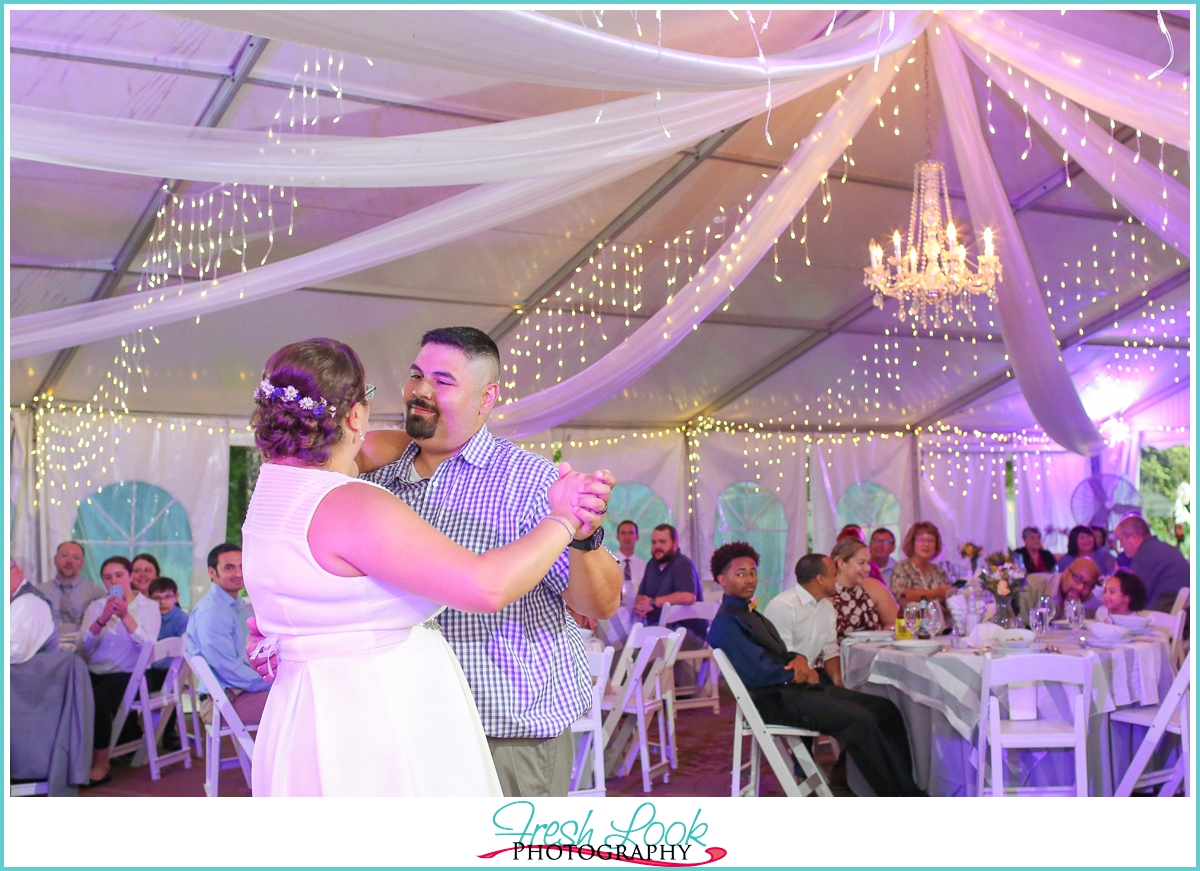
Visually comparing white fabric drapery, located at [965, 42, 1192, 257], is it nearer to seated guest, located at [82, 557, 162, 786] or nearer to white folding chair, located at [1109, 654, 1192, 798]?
white folding chair, located at [1109, 654, 1192, 798]

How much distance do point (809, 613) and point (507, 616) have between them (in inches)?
133

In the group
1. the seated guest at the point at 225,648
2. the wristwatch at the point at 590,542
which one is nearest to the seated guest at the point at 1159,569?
the seated guest at the point at 225,648

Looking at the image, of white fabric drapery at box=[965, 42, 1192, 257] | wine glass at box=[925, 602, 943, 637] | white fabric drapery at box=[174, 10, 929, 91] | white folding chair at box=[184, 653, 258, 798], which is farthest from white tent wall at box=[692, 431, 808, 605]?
white fabric drapery at box=[174, 10, 929, 91]

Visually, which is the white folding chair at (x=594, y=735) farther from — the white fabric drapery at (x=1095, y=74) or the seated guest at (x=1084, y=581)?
the seated guest at (x=1084, y=581)

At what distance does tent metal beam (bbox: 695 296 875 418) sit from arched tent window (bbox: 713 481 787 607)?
3.07ft

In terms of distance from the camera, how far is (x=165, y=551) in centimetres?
774

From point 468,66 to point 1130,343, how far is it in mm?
8333

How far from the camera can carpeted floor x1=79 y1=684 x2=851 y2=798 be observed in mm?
4996

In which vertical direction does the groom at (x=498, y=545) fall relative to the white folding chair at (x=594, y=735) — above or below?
above

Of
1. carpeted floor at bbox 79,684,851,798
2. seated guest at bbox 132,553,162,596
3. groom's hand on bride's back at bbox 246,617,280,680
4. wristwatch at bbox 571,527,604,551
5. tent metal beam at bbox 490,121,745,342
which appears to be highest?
tent metal beam at bbox 490,121,745,342

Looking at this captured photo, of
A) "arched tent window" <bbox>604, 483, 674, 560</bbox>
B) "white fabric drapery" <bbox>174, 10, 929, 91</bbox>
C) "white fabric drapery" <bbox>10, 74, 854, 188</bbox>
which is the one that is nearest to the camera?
"white fabric drapery" <bbox>174, 10, 929, 91</bbox>

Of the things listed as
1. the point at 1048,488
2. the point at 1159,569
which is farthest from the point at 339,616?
the point at 1048,488

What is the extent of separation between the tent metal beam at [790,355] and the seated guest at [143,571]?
480 centimetres

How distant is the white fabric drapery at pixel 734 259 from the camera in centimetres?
418
